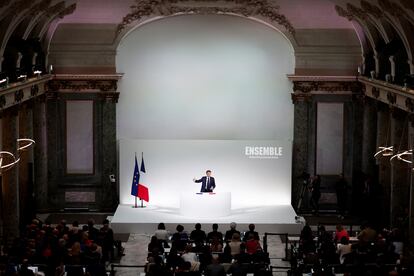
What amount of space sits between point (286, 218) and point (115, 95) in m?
8.41

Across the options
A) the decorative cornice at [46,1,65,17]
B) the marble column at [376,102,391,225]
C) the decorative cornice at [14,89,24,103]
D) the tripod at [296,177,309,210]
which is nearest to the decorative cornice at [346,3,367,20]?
the marble column at [376,102,391,225]

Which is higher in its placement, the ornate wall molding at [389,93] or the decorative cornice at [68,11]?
the decorative cornice at [68,11]

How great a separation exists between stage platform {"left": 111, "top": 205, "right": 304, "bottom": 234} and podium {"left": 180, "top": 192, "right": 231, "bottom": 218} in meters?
0.19

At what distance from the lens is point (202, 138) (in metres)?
37.0

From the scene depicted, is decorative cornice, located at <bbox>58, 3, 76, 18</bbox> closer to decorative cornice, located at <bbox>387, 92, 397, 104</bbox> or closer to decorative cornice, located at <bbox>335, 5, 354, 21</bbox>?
decorative cornice, located at <bbox>335, 5, 354, 21</bbox>

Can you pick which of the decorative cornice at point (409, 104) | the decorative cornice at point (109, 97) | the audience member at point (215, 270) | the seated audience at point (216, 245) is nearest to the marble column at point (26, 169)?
the decorative cornice at point (109, 97)

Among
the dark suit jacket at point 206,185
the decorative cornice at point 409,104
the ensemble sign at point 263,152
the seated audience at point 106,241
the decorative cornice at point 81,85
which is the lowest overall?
the seated audience at point 106,241

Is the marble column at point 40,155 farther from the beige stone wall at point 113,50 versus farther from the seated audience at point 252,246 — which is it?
the seated audience at point 252,246

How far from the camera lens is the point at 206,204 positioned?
109 ft

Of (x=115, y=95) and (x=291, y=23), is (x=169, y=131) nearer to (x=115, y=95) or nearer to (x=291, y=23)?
(x=115, y=95)

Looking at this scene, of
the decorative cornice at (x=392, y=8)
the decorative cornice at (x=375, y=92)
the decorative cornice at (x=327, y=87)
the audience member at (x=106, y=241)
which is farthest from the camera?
the decorative cornice at (x=327, y=87)

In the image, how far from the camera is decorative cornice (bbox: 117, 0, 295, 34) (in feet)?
114

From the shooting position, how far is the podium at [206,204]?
3319 cm

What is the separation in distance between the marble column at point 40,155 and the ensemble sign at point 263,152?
26.3 ft
